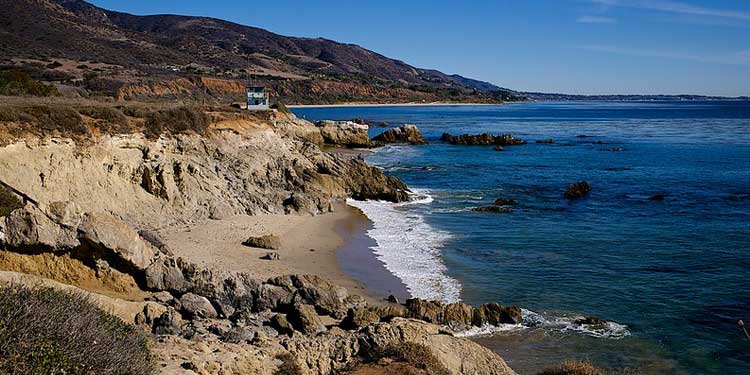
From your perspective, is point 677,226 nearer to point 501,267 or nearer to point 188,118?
point 501,267

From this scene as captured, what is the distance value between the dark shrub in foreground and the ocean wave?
8322 millimetres

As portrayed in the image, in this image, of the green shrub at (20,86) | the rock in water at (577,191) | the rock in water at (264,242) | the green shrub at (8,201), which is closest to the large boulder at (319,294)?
the rock in water at (264,242)

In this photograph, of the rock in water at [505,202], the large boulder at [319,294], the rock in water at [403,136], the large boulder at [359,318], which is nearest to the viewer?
the large boulder at [359,318]

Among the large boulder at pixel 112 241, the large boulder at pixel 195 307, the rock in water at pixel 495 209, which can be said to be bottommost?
the rock in water at pixel 495 209

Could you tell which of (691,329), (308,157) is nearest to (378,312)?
(691,329)

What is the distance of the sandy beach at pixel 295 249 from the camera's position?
58.7 feet

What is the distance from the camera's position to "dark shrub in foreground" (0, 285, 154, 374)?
21.6 feet

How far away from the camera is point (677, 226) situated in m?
26.3

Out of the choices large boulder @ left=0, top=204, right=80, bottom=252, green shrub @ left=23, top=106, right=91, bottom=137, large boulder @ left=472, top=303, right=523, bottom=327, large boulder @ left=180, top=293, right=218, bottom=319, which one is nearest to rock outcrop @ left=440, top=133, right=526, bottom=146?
green shrub @ left=23, top=106, right=91, bottom=137

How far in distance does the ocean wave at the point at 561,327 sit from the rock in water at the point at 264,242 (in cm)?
811

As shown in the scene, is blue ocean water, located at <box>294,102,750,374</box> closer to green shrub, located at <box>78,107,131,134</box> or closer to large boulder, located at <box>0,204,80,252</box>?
large boulder, located at <box>0,204,80,252</box>

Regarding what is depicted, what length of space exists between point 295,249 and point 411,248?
4.19 meters

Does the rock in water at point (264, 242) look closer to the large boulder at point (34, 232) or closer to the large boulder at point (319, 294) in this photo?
the large boulder at point (319, 294)

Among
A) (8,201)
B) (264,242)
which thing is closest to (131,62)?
(264,242)
